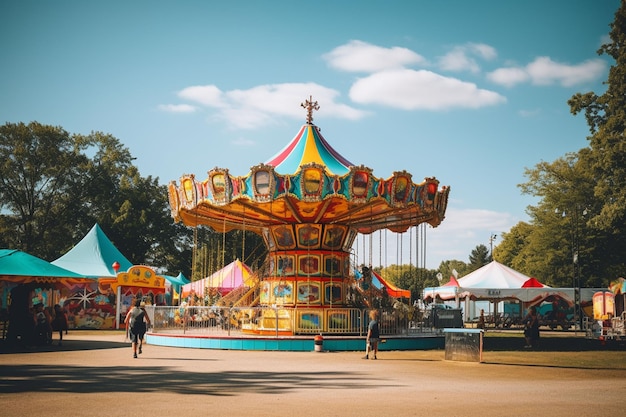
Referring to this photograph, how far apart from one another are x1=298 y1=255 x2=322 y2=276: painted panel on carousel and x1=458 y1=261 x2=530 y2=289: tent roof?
677 inches

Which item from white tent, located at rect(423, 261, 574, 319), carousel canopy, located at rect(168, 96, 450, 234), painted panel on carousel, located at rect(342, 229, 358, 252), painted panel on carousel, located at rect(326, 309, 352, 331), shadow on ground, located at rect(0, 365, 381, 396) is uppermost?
carousel canopy, located at rect(168, 96, 450, 234)

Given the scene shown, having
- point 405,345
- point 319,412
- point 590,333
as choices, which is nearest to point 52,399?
point 319,412

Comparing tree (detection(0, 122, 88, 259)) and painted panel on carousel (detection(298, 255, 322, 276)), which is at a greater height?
tree (detection(0, 122, 88, 259))

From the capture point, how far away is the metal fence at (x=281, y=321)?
21.3 meters

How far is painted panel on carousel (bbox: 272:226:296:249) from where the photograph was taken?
23766mm

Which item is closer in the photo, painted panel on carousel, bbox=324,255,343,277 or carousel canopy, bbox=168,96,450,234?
carousel canopy, bbox=168,96,450,234

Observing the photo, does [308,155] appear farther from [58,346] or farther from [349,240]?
[58,346]

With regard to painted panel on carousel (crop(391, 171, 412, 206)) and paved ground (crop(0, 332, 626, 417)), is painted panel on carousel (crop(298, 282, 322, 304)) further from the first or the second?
paved ground (crop(0, 332, 626, 417))

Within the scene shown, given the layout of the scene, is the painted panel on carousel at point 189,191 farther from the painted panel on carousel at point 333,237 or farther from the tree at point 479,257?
the tree at point 479,257

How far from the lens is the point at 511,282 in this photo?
125 ft

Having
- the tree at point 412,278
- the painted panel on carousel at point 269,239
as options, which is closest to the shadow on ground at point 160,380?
the tree at point 412,278

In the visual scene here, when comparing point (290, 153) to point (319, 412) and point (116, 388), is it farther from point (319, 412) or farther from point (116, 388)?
point (319, 412)

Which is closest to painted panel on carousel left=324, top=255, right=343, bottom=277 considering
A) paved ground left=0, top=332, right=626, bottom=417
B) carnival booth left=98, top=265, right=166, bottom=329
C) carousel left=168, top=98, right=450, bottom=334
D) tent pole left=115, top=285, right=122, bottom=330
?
carousel left=168, top=98, right=450, bottom=334

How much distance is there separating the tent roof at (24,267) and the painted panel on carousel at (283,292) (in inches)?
266
